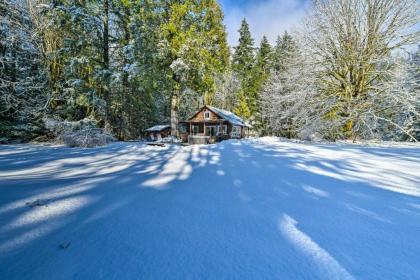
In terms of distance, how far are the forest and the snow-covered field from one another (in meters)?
8.07

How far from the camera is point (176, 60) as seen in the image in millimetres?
13547

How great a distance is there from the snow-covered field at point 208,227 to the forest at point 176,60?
807cm

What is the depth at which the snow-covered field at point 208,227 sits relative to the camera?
1.54 meters

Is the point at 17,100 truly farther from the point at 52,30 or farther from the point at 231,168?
the point at 231,168

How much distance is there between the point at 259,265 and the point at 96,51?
1524cm

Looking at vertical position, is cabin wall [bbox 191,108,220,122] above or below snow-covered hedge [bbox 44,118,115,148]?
above

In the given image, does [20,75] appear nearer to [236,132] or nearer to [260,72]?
[236,132]

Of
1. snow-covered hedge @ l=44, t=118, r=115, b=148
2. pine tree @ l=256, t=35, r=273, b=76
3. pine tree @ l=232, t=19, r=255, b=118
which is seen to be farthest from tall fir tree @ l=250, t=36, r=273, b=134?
snow-covered hedge @ l=44, t=118, r=115, b=148

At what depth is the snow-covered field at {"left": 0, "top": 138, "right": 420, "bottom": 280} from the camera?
1538 mm

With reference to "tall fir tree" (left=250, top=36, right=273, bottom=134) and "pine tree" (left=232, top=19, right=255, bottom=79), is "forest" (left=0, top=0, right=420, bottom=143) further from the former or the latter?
"pine tree" (left=232, top=19, right=255, bottom=79)

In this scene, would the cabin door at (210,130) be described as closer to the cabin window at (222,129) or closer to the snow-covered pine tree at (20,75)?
the cabin window at (222,129)

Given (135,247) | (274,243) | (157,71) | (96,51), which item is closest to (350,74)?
(157,71)

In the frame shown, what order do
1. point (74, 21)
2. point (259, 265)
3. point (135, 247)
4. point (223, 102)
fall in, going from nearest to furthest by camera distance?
point (259, 265)
point (135, 247)
point (74, 21)
point (223, 102)

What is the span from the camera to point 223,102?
3856 centimetres
